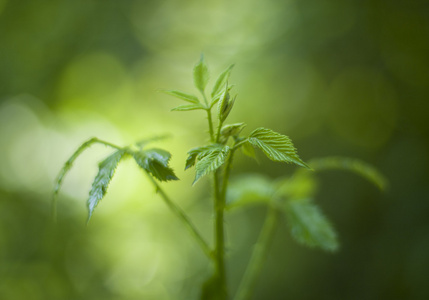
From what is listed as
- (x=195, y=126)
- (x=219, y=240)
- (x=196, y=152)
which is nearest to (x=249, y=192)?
(x=219, y=240)

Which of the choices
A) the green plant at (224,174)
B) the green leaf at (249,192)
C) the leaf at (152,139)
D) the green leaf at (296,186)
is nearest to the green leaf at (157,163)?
the green plant at (224,174)

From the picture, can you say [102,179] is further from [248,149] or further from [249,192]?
[249,192]

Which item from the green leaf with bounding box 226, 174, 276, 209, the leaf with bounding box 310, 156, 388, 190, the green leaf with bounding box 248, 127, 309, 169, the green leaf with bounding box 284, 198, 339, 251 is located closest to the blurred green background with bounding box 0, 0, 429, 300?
the green leaf with bounding box 226, 174, 276, 209

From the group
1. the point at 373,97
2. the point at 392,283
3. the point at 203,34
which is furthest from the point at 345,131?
the point at 203,34

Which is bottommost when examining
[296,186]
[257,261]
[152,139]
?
[257,261]

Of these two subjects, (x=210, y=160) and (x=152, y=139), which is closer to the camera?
(x=210, y=160)

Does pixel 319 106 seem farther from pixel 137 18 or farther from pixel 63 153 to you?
pixel 63 153

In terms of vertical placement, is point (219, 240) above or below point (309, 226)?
above
